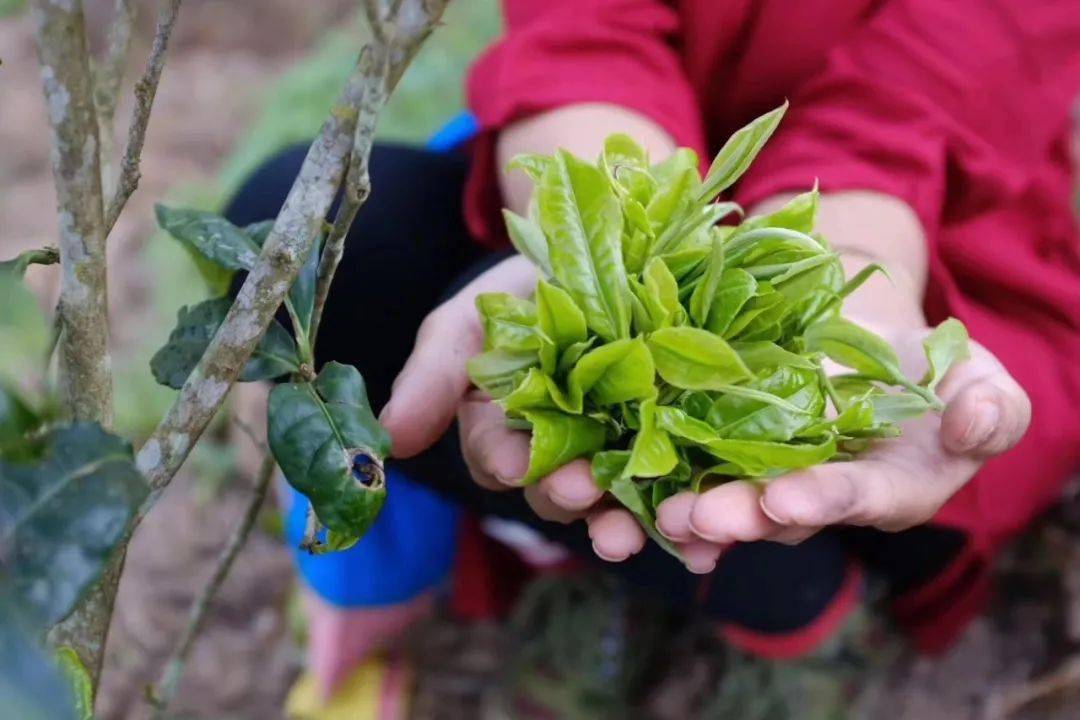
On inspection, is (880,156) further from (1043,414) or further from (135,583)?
(135,583)

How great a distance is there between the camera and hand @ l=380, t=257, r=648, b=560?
59cm

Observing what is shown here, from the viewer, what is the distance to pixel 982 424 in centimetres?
61

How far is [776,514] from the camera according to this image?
57 cm

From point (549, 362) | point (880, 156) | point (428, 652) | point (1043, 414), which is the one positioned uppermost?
point (549, 362)

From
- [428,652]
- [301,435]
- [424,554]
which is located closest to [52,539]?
[301,435]

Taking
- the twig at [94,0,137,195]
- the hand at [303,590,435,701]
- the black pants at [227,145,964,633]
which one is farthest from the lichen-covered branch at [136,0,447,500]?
the hand at [303,590,435,701]

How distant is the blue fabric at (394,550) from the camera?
1154 millimetres

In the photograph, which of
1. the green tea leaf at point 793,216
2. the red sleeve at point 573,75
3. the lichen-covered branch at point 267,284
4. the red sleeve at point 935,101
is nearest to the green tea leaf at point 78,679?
the lichen-covered branch at point 267,284

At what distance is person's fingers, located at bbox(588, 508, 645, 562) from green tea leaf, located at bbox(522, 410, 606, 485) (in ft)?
0.13

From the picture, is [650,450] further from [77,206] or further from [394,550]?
[394,550]

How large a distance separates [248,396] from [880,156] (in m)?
0.81

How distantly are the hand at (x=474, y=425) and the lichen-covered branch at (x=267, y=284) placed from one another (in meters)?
0.16

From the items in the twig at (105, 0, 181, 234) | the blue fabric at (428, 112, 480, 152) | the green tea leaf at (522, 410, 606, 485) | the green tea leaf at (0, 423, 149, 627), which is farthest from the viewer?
the blue fabric at (428, 112, 480, 152)

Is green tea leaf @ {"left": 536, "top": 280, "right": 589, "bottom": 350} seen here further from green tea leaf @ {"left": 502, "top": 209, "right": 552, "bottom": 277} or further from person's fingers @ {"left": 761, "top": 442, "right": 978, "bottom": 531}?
person's fingers @ {"left": 761, "top": 442, "right": 978, "bottom": 531}
